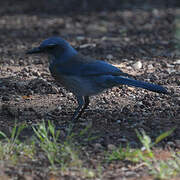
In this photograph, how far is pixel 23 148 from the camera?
3.85m

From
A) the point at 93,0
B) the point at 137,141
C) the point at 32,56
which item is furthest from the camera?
the point at 93,0

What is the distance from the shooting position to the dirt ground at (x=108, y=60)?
15.0 ft

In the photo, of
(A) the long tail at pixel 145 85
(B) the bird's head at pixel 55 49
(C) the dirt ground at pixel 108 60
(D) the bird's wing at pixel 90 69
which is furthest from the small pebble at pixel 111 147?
(B) the bird's head at pixel 55 49

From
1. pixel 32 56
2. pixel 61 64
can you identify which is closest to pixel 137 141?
pixel 61 64

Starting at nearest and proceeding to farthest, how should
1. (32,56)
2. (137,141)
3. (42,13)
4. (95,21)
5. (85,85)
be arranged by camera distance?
(137,141) → (85,85) → (32,56) → (95,21) → (42,13)

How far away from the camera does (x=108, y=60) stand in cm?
682

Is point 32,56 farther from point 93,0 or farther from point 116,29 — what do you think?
point 93,0

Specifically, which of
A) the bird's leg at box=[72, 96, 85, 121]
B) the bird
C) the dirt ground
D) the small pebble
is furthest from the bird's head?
the small pebble

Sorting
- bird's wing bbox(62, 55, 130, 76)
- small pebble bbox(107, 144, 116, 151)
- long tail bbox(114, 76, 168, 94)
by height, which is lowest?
small pebble bbox(107, 144, 116, 151)

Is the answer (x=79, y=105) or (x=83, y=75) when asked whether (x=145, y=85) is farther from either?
(x=79, y=105)

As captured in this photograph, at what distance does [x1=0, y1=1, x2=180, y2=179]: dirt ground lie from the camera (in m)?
4.57

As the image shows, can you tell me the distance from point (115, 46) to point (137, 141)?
3.60 metres

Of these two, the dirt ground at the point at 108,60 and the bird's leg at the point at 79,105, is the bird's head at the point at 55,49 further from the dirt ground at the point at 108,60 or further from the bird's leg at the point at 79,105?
the dirt ground at the point at 108,60

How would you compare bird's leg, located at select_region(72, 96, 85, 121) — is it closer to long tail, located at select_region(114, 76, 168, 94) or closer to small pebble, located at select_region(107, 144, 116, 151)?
long tail, located at select_region(114, 76, 168, 94)
